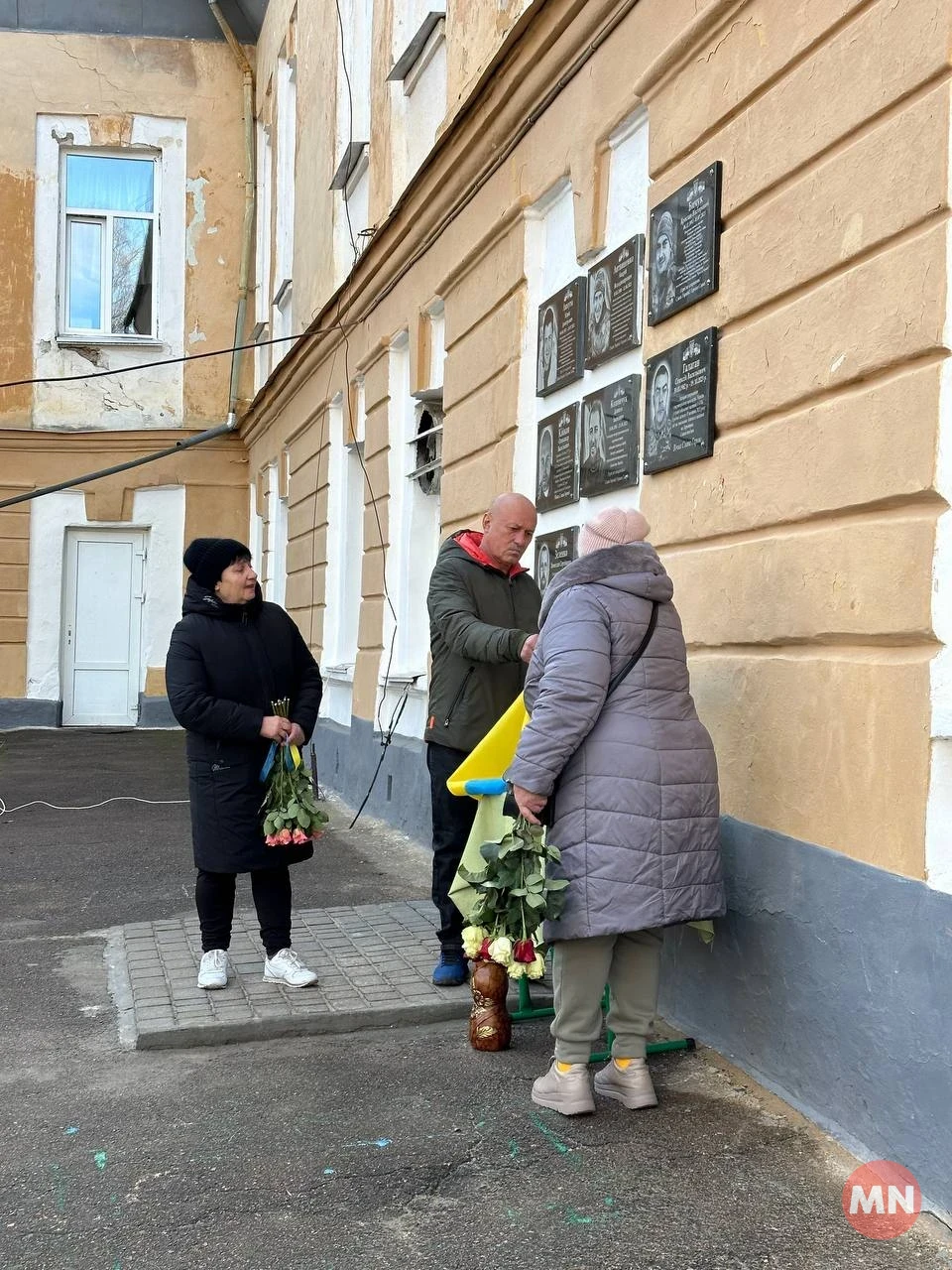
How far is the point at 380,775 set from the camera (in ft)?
29.1

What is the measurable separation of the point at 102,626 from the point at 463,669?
12454mm

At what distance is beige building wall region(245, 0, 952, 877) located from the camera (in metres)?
3.16

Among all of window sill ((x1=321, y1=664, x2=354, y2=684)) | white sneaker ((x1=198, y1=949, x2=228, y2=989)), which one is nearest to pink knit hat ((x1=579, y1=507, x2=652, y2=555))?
white sneaker ((x1=198, y1=949, x2=228, y2=989))

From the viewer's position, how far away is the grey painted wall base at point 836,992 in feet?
9.77

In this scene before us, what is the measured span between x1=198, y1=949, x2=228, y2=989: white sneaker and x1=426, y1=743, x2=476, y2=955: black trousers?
791mm

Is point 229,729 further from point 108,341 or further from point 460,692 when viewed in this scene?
point 108,341

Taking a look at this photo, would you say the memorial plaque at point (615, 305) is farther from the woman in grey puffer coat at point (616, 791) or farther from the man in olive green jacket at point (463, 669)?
the woman in grey puffer coat at point (616, 791)

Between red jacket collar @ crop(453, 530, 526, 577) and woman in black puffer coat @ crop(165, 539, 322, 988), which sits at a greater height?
red jacket collar @ crop(453, 530, 526, 577)

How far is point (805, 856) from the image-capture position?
11.7ft

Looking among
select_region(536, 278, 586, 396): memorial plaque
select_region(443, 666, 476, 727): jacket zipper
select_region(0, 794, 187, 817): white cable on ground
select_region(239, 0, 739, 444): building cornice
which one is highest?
select_region(239, 0, 739, 444): building cornice

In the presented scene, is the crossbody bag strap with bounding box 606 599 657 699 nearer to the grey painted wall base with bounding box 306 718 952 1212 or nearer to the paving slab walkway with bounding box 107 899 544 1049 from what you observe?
the grey painted wall base with bounding box 306 718 952 1212

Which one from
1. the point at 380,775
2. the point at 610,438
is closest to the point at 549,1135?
the point at 610,438

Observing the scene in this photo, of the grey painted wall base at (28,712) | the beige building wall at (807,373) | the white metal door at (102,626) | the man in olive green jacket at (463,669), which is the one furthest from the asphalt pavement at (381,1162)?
the white metal door at (102,626)

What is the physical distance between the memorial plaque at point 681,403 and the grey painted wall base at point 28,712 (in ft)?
41.8
